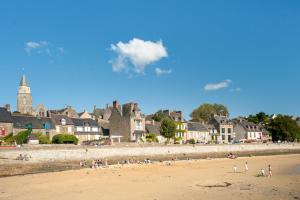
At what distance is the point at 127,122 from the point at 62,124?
11.0 m

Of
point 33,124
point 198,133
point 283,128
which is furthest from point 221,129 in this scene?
point 33,124

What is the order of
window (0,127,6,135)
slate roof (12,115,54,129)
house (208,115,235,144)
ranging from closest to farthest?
window (0,127,6,135) < slate roof (12,115,54,129) < house (208,115,235,144)

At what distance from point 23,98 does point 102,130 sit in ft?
85.4

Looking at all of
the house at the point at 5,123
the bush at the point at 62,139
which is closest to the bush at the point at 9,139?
the house at the point at 5,123

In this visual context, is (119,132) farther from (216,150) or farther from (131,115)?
(216,150)

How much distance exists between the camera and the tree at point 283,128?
282 ft

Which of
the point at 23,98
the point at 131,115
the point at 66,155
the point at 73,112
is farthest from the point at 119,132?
the point at 23,98

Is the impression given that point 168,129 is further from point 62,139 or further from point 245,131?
point 245,131

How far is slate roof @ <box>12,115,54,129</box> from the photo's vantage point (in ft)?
185

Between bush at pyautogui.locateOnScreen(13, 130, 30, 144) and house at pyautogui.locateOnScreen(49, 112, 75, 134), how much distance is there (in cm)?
913

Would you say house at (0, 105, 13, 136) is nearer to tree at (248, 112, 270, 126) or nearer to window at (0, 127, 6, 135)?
window at (0, 127, 6, 135)

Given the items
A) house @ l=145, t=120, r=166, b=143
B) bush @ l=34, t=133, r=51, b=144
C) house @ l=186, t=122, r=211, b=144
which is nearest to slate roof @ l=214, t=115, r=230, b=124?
house @ l=186, t=122, r=211, b=144

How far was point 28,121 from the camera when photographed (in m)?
57.9

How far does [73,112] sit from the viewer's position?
78438 millimetres
